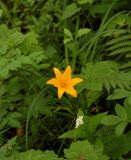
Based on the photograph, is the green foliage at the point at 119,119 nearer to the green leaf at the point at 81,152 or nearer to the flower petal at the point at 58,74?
the green leaf at the point at 81,152

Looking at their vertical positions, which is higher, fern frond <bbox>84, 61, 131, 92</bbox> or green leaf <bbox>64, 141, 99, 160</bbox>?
fern frond <bbox>84, 61, 131, 92</bbox>

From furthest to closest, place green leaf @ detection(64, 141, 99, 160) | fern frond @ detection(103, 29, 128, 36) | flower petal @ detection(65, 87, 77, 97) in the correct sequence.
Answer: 1. fern frond @ detection(103, 29, 128, 36)
2. flower petal @ detection(65, 87, 77, 97)
3. green leaf @ detection(64, 141, 99, 160)

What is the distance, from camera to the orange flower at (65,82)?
2.66 metres

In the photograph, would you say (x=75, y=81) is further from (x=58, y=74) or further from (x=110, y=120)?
(x=110, y=120)

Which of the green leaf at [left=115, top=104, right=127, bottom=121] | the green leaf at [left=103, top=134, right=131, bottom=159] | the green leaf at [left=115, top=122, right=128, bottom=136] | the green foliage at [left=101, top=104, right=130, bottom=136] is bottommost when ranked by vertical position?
the green leaf at [left=103, top=134, right=131, bottom=159]

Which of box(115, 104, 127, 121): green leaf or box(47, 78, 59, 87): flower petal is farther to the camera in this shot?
box(47, 78, 59, 87): flower petal

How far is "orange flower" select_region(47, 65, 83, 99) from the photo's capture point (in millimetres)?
2657

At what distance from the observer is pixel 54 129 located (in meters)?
3.11

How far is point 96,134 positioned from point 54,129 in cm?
64

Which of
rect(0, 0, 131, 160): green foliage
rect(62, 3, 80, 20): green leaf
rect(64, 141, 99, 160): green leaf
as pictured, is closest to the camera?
rect(64, 141, 99, 160): green leaf

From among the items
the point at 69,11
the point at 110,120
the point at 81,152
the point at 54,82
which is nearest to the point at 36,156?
the point at 81,152

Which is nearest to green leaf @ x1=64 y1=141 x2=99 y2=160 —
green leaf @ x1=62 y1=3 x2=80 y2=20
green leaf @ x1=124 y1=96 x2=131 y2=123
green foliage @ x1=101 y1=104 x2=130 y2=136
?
green foliage @ x1=101 y1=104 x2=130 y2=136

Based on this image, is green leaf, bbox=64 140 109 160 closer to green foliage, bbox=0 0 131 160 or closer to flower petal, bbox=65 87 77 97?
green foliage, bbox=0 0 131 160

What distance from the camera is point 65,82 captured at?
107 inches
